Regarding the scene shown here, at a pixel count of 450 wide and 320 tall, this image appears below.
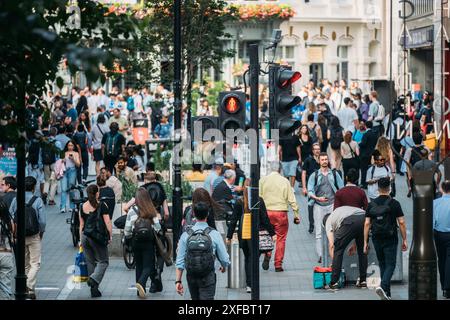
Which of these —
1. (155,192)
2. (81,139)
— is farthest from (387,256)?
(81,139)

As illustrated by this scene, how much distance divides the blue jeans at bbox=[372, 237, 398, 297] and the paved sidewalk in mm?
368

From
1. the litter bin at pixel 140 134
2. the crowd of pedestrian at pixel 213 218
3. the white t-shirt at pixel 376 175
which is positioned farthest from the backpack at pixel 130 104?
the white t-shirt at pixel 376 175

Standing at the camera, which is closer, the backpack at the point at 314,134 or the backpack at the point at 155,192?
the backpack at the point at 155,192

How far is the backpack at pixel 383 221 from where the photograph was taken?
16641mm

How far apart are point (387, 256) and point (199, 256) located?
3.63 metres

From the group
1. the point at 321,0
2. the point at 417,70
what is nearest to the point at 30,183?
the point at 417,70

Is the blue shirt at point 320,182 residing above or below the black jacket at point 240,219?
above

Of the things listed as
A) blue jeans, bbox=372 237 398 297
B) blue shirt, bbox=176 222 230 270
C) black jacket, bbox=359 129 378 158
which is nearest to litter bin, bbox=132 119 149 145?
black jacket, bbox=359 129 378 158

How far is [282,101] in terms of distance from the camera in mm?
16031

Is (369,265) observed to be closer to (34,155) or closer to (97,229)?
(97,229)

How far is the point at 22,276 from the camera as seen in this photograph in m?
14.5

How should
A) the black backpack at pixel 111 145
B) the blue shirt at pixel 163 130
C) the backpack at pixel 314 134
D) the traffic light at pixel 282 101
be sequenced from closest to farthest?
1. the traffic light at pixel 282 101
2. the black backpack at pixel 111 145
3. the backpack at pixel 314 134
4. the blue shirt at pixel 163 130

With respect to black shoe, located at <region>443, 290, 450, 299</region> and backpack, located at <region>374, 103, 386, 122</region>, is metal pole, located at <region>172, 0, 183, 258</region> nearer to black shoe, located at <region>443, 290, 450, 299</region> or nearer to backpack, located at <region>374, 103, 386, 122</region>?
black shoe, located at <region>443, 290, 450, 299</region>

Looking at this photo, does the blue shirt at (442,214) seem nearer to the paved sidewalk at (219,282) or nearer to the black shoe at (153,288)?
the paved sidewalk at (219,282)
